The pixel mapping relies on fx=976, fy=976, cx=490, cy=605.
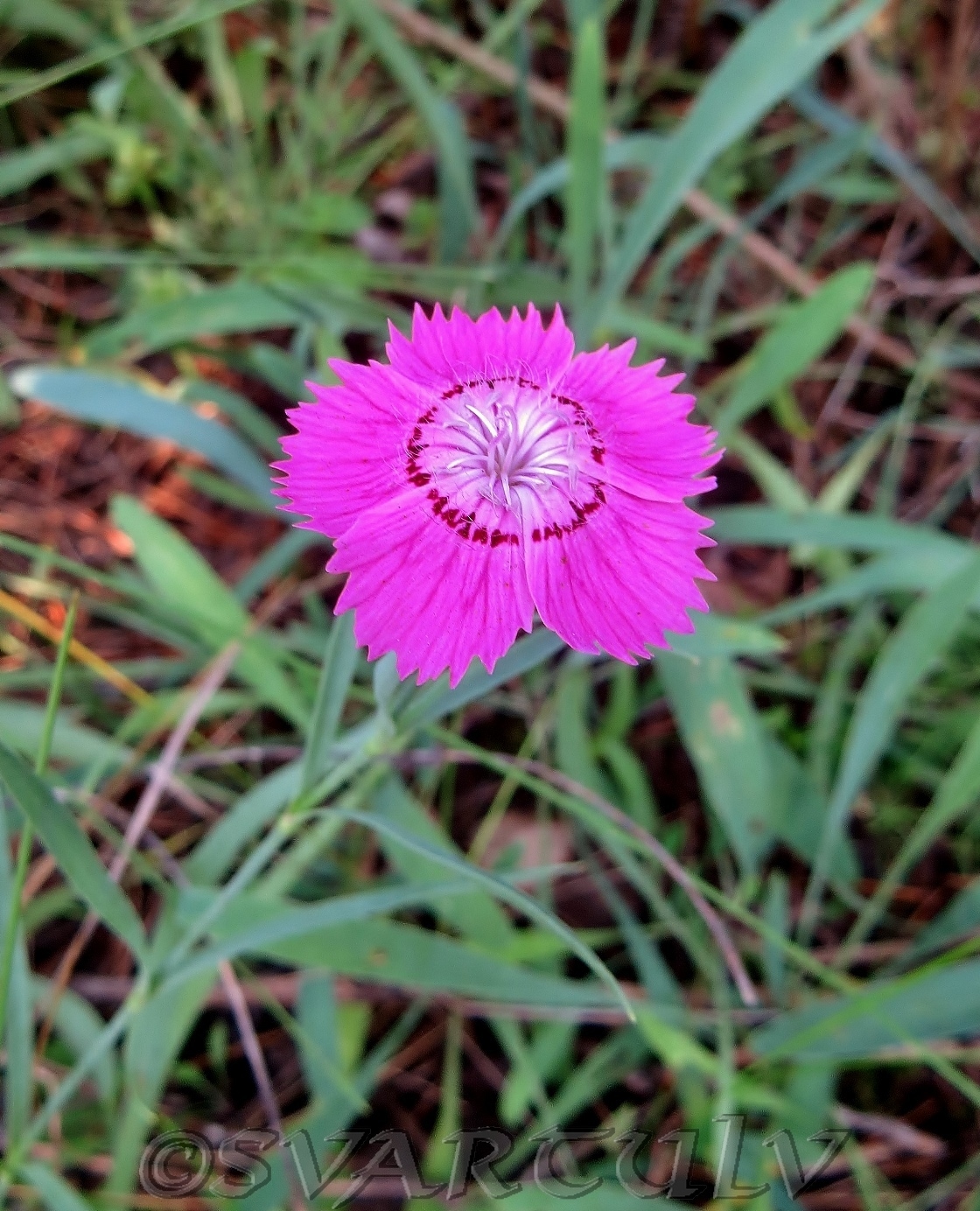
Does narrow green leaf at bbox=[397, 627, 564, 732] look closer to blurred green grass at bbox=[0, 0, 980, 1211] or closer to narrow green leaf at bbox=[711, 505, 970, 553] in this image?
blurred green grass at bbox=[0, 0, 980, 1211]

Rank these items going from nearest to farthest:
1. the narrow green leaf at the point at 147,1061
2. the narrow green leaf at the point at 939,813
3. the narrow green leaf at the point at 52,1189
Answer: the narrow green leaf at the point at 52,1189, the narrow green leaf at the point at 147,1061, the narrow green leaf at the point at 939,813

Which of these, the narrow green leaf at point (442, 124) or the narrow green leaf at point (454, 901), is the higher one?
the narrow green leaf at point (442, 124)

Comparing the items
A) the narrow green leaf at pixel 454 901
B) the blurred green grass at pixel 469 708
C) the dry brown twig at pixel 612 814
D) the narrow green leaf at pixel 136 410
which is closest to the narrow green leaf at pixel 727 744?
the blurred green grass at pixel 469 708

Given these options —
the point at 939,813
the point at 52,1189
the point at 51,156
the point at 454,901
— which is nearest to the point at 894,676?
the point at 939,813

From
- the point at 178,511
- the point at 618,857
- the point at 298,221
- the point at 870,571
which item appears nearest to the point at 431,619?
the point at 618,857

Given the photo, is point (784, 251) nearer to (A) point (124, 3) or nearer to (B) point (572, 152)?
(B) point (572, 152)

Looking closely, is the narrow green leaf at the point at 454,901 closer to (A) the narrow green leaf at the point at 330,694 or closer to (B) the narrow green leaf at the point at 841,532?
(A) the narrow green leaf at the point at 330,694

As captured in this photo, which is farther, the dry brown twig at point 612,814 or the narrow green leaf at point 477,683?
the dry brown twig at point 612,814
